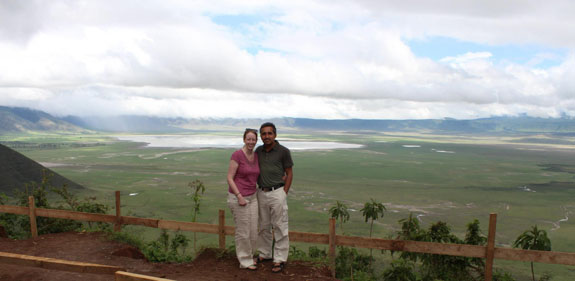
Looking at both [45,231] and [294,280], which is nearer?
[294,280]

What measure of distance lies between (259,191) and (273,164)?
0.47 m

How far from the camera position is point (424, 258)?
29.7 feet

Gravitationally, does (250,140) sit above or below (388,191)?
above

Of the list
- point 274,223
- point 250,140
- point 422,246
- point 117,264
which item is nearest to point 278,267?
point 274,223

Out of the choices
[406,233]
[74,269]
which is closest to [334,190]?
[406,233]

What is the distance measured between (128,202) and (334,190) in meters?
24.4

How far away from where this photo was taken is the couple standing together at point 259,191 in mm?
5824

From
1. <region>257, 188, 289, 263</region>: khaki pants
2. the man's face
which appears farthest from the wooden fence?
the man's face

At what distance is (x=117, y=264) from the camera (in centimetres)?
682

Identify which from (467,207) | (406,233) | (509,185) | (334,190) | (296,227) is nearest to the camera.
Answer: (406,233)

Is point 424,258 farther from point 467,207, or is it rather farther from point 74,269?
point 467,207

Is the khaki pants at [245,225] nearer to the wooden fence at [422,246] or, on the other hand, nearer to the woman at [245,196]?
the woman at [245,196]

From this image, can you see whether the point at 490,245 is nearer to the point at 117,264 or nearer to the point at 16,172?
the point at 117,264

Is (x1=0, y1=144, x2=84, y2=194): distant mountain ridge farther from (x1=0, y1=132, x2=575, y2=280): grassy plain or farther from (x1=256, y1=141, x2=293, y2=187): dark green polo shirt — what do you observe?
(x1=256, y1=141, x2=293, y2=187): dark green polo shirt
